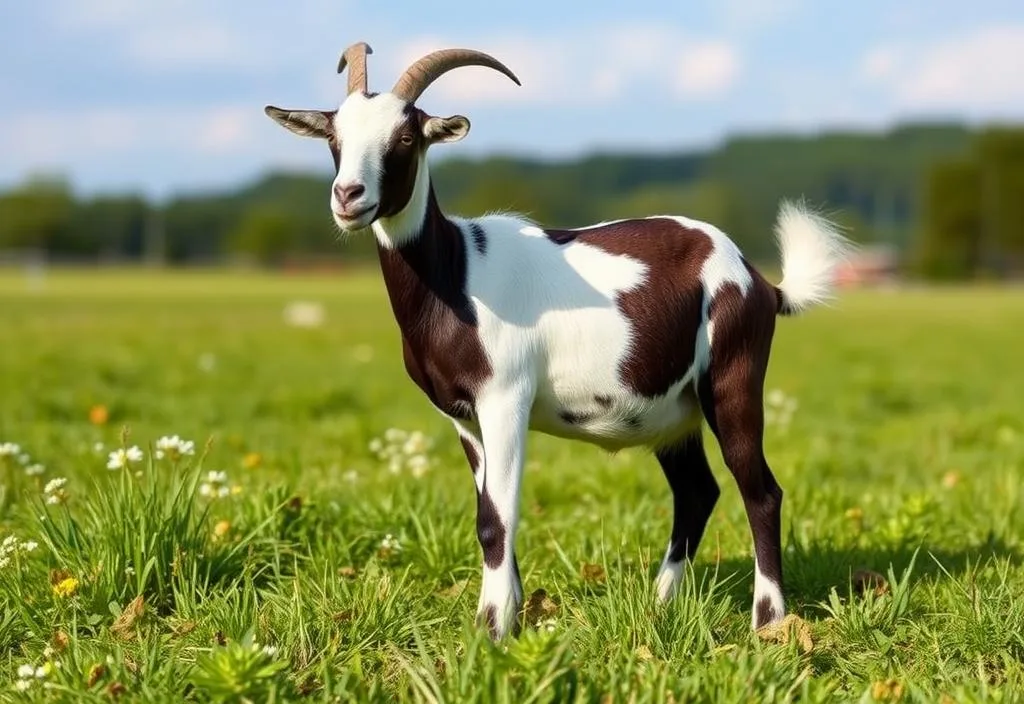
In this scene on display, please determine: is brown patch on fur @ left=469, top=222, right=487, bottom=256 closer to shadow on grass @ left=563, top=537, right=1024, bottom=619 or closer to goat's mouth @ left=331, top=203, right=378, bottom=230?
goat's mouth @ left=331, top=203, right=378, bottom=230

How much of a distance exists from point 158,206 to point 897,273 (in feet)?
342

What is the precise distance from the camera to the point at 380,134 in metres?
4.24

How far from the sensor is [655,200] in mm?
172000

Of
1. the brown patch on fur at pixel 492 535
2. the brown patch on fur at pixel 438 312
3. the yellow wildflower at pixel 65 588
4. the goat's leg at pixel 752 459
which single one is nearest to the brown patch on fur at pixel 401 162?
the brown patch on fur at pixel 438 312

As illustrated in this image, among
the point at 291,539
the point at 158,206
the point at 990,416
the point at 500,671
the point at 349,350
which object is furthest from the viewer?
the point at 158,206

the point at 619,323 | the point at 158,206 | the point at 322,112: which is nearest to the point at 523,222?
the point at 619,323

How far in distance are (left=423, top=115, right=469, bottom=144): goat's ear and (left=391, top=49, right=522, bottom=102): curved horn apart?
0.16m

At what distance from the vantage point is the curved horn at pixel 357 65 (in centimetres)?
452

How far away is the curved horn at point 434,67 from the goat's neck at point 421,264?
362 mm

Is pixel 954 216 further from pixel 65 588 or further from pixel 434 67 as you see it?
pixel 65 588

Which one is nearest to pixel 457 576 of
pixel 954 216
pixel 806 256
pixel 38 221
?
pixel 806 256

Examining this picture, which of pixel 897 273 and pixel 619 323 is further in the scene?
pixel 897 273

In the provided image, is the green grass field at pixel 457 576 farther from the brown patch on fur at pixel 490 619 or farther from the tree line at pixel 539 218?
the tree line at pixel 539 218

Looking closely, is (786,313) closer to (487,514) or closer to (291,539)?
(487,514)
